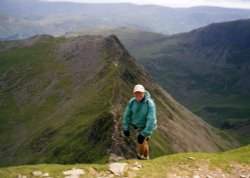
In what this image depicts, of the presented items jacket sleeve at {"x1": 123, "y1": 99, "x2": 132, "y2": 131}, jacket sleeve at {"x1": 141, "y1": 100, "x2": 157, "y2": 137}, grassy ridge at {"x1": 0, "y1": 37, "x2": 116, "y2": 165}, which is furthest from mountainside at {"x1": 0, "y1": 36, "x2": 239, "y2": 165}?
jacket sleeve at {"x1": 141, "y1": 100, "x2": 157, "y2": 137}

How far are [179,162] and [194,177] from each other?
2.36 m

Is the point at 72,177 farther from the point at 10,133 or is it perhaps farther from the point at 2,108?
the point at 2,108

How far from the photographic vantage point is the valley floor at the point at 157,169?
84.8ft

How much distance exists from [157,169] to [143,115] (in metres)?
3.80

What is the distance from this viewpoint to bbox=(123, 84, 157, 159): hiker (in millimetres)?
26156

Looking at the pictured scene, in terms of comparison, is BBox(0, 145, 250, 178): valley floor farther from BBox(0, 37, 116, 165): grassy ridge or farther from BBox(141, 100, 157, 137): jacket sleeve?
BBox(0, 37, 116, 165): grassy ridge

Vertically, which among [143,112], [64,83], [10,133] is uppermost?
[143,112]

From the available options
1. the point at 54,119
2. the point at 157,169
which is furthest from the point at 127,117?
the point at 54,119

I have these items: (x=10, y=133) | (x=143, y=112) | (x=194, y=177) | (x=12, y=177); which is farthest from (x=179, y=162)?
(x=10, y=133)

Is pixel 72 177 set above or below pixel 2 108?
above

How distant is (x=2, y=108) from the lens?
589ft

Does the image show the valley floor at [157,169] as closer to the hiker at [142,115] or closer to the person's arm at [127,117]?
the hiker at [142,115]

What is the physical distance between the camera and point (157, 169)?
27078 mm

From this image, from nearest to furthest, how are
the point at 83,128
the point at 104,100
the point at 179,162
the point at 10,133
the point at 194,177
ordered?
the point at 194,177 → the point at 179,162 → the point at 83,128 → the point at 104,100 → the point at 10,133
